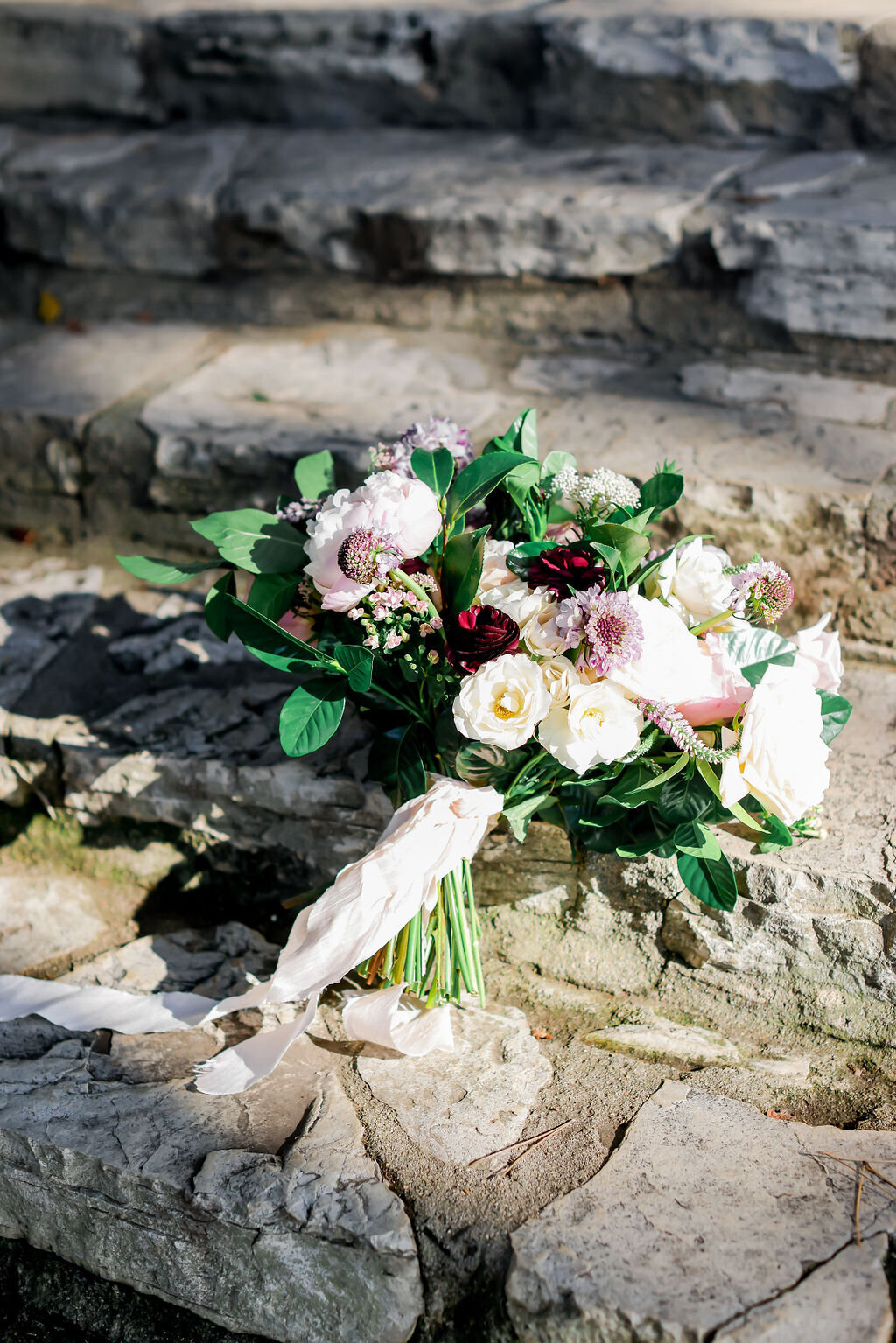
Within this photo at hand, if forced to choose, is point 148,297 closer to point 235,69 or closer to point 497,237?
point 235,69

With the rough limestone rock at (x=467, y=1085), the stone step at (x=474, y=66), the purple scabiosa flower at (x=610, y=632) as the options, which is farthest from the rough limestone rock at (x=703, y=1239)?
the stone step at (x=474, y=66)

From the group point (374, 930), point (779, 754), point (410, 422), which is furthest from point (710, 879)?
point (410, 422)

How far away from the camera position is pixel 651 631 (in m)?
1.30

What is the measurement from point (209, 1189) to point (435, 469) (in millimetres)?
991

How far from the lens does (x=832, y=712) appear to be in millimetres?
1544

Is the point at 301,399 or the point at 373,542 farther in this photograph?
the point at 301,399

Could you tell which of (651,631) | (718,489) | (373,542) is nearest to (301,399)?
(718,489)

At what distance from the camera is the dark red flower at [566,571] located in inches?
53.2

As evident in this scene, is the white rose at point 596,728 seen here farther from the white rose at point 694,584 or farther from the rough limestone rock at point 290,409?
the rough limestone rock at point 290,409

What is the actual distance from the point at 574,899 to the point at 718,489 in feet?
2.71

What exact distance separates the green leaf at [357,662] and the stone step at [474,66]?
78.5 inches

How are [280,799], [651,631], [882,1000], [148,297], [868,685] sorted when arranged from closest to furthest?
1. [651,631]
2. [882,1000]
3. [280,799]
4. [868,685]
5. [148,297]

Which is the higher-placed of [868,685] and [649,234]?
[649,234]

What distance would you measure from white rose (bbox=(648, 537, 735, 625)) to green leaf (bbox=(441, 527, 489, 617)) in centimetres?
24
